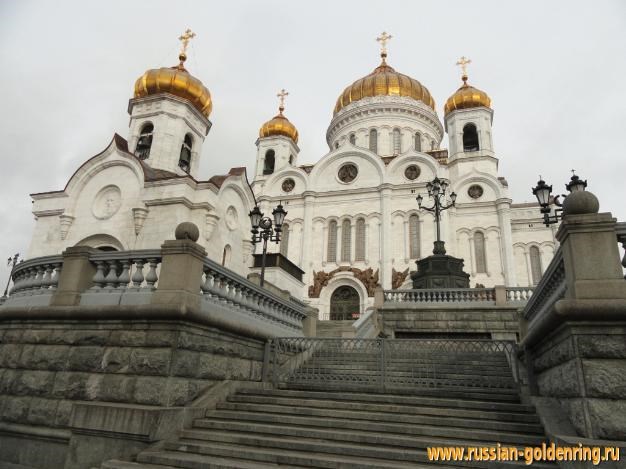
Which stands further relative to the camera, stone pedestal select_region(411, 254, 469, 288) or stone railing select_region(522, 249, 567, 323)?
stone pedestal select_region(411, 254, 469, 288)

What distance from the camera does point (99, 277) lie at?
736cm

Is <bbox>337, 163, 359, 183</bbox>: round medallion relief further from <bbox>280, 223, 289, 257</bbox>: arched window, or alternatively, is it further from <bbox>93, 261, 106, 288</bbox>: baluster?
<bbox>93, 261, 106, 288</bbox>: baluster

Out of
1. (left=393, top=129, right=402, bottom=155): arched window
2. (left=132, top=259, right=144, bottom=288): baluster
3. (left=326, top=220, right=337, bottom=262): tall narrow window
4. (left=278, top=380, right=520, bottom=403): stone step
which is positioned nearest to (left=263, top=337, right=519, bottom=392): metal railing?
(left=278, top=380, right=520, bottom=403): stone step

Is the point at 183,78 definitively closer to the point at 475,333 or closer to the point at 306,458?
the point at 475,333

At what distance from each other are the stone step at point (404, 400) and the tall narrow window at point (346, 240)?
21261 mm

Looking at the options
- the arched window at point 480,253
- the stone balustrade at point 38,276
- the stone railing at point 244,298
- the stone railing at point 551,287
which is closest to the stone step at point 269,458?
the stone railing at point 244,298

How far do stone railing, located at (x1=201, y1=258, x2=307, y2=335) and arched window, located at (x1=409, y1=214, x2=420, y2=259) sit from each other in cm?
1781

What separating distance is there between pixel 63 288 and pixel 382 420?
571 centimetres

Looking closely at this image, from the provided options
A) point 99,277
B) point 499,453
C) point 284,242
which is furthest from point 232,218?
point 499,453

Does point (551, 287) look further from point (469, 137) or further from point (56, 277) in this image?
point (469, 137)

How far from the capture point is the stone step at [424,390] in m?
6.84

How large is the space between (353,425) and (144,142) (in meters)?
19.0

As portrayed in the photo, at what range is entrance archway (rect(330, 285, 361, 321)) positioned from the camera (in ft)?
88.7

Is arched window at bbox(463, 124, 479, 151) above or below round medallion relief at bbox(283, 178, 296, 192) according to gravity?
above
